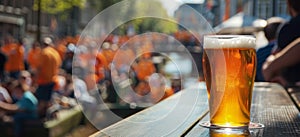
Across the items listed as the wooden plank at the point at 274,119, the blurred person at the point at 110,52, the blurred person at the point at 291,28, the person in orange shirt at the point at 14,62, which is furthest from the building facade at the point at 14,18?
the wooden plank at the point at 274,119

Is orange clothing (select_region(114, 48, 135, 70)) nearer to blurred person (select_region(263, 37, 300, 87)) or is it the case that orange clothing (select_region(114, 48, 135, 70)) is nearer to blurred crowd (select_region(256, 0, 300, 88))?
blurred person (select_region(263, 37, 300, 87))

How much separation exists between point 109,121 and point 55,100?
5884mm

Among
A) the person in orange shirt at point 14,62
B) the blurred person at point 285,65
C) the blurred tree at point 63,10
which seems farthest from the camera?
the blurred tree at point 63,10

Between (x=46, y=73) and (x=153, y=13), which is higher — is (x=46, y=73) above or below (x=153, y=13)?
below

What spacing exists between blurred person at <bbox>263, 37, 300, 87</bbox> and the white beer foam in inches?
56.4

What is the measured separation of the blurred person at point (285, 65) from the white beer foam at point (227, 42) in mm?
1431

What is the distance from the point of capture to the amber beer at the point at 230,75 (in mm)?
964

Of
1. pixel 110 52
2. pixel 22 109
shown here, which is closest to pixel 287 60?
pixel 110 52

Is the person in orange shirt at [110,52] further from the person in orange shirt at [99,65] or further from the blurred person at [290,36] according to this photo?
the blurred person at [290,36]

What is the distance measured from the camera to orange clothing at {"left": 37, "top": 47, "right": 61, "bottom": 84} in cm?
667

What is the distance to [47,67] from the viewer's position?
6750 mm

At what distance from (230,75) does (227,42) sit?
53 mm

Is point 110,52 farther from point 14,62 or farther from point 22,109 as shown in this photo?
point 14,62

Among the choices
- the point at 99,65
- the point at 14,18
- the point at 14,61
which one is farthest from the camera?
the point at 14,18
